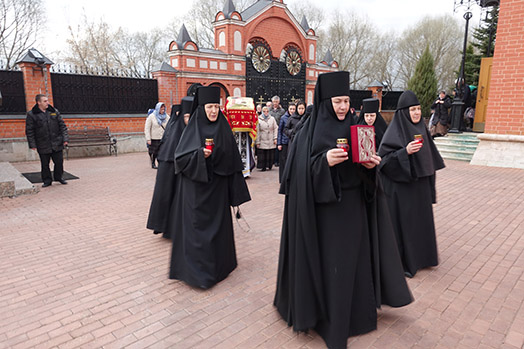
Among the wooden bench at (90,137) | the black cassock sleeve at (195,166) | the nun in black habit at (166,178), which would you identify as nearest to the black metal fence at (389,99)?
the wooden bench at (90,137)

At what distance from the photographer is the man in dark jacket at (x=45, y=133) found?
321 inches

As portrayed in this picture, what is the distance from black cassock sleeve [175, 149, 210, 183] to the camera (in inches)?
147

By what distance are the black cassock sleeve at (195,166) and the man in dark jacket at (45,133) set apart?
6.06 meters

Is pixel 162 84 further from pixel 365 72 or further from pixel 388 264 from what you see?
pixel 365 72

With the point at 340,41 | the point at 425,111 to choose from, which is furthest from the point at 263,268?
the point at 340,41

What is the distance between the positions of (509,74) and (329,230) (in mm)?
10577

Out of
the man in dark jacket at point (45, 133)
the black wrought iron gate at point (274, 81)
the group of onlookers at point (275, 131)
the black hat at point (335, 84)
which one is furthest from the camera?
Result: the black wrought iron gate at point (274, 81)

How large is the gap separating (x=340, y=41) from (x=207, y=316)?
38.2 metres

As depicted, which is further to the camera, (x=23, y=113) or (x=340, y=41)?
(x=340, y=41)

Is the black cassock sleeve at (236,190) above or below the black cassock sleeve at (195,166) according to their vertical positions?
below

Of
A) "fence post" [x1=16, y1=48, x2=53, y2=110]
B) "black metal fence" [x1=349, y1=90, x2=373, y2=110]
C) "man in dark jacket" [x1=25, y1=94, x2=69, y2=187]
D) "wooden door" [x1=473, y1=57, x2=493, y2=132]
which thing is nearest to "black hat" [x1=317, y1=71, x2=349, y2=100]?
"man in dark jacket" [x1=25, y1=94, x2=69, y2=187]

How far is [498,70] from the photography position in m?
10.6

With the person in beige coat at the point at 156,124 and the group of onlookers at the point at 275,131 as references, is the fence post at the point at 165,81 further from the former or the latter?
the group of onlookers at the point at 275,131

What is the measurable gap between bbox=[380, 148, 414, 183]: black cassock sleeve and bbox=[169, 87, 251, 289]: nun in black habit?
5.49 ft
